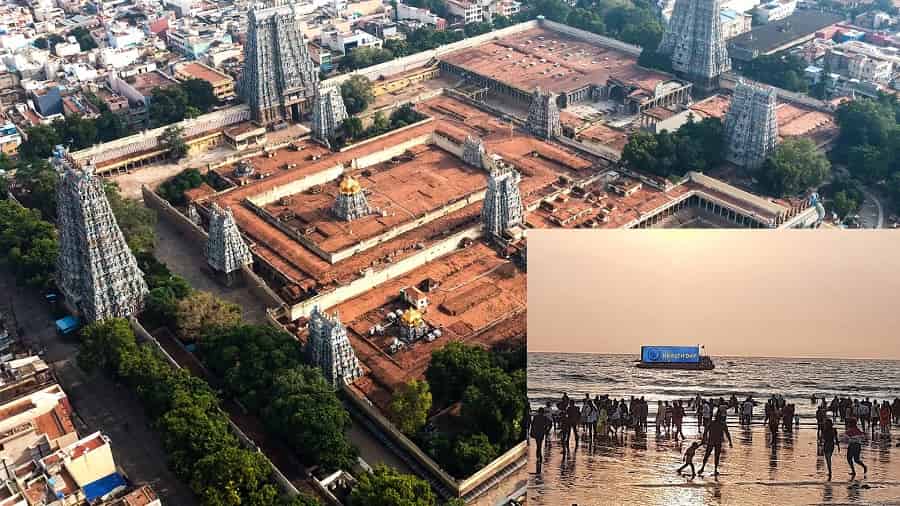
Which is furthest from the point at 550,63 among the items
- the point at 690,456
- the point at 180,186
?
the point at 690,456

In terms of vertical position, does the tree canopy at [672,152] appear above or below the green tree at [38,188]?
below

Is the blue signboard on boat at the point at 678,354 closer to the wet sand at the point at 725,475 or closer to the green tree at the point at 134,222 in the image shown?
the wet sand at the point at 725,475

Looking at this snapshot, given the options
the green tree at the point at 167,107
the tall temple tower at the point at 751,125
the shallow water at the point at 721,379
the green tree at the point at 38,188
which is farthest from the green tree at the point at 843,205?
the green tree at the point at 38,188

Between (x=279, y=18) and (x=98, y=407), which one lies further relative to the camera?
(x=279, y=18)

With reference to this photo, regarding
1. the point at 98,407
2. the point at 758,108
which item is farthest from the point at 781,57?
the point at 98,407

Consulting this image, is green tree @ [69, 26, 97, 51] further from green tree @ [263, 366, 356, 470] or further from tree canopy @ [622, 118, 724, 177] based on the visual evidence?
green tree @ [263, 366, 356, 470]

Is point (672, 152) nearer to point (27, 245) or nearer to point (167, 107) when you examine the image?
point (167, 107)

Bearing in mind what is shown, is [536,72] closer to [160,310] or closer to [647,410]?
[160,310]
